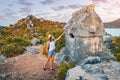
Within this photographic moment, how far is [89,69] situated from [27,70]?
569 centimetres

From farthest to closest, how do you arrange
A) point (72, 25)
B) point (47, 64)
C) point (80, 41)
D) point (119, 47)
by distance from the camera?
1. point (119, 47)
2. point (47, 64)
3. point (72, 25)
4. point (80, 41)

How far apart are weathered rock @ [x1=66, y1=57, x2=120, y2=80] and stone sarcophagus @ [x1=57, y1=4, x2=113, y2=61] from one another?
2.58 metres

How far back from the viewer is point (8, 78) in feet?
50.8

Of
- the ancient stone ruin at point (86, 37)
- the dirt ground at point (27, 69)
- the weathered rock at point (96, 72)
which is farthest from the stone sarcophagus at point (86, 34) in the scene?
the weathered rock at point (96, 72)

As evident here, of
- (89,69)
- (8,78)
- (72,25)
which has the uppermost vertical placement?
(72,25)

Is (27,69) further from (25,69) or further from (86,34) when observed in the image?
(86,34)

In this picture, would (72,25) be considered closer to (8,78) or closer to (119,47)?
(8,78)

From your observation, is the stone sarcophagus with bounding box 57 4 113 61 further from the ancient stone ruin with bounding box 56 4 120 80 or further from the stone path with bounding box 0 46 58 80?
the stone path with bounding box 0 46 58 80

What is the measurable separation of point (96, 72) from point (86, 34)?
3.73m

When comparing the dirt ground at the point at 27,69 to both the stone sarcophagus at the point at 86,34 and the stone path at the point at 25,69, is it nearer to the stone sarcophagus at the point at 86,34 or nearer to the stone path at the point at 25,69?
the stone path at the point at 25,69

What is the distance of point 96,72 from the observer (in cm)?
1131

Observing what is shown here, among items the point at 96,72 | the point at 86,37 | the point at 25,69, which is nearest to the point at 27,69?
the point at 25,69

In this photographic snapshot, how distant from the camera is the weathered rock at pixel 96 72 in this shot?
10.7m

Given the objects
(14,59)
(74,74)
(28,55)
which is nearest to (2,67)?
(14,59)
